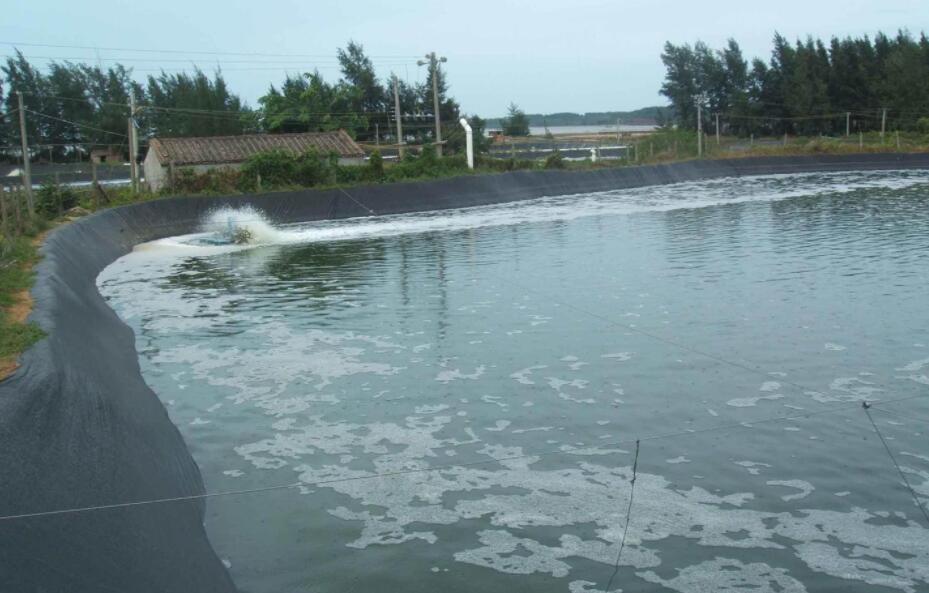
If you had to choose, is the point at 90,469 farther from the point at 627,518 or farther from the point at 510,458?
the point at 627,518

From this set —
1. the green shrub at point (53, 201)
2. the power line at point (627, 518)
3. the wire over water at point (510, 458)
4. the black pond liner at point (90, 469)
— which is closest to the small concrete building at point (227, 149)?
the green shrub at point (53, 201)

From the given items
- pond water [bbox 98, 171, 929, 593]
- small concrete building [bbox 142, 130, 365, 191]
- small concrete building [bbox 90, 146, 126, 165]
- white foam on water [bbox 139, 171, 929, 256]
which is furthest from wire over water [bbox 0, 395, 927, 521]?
small concrete building [bbox 90, 146, 126, 165]

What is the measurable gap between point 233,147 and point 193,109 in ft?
62.8

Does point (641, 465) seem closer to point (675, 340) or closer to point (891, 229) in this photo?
point (675, 340)

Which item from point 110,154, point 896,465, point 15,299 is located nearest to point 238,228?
point 15,299

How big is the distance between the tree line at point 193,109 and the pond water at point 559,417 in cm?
4327

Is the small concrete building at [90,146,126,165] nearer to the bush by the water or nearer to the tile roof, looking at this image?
the tile roof

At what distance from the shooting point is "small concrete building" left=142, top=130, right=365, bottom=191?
1921 inches

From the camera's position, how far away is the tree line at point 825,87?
258ft

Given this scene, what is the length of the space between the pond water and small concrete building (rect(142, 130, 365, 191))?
27603mm

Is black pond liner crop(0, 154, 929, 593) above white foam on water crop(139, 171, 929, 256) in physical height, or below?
below

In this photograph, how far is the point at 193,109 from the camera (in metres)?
67.5

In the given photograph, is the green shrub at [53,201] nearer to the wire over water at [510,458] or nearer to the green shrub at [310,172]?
the green shrub at [310,172]

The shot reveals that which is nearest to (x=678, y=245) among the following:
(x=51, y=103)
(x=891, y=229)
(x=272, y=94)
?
(x=891, y=229)
